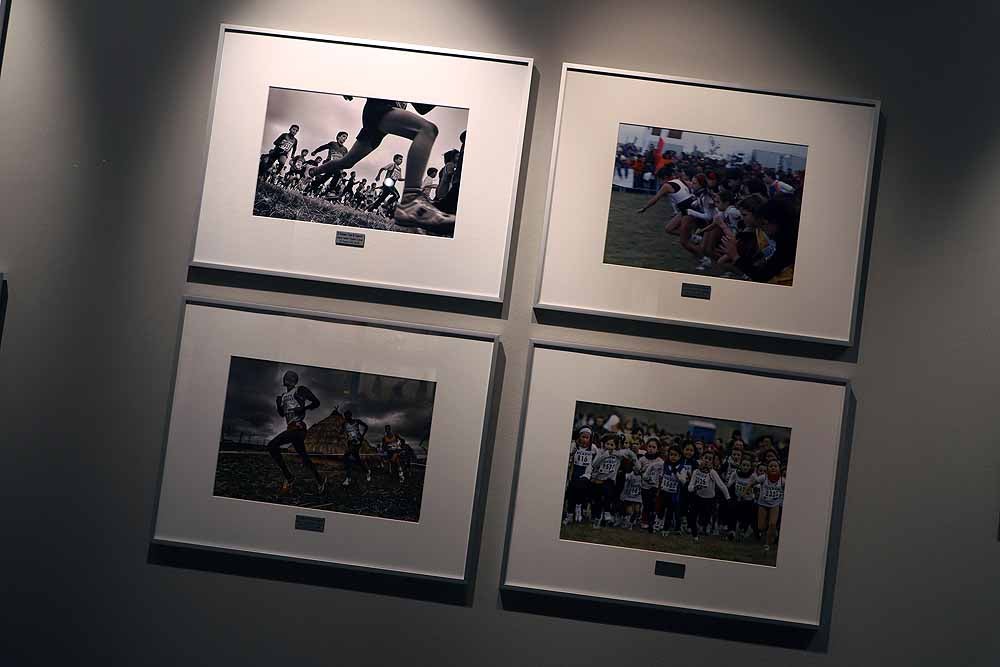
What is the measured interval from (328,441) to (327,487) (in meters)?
0.13

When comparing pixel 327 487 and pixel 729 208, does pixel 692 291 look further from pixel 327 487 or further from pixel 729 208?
pixel 327 487

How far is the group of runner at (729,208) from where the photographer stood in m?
2.23

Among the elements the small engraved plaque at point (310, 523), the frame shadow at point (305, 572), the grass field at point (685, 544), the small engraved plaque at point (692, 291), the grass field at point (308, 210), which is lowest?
the frame shadow at point (305, 572)

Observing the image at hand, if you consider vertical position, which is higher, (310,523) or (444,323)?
(444,323)

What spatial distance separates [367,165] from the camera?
225 centimetres

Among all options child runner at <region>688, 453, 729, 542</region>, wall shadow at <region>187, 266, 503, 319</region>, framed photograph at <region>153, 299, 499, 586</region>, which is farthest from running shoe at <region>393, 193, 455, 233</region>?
child runner at <region>688, 453, 729, 542</region>

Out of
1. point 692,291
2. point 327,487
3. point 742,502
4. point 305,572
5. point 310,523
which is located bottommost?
point 305,572

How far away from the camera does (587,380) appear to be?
2.23 metres

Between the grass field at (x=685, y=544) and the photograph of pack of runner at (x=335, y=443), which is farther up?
the photograph of pack of runner at (x=335, y=443)

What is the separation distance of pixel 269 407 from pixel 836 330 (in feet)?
5.31

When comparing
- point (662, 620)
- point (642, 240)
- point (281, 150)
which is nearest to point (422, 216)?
point (281, 150)

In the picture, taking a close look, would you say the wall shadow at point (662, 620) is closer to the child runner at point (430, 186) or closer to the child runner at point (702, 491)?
the child runner at point (702, 491)

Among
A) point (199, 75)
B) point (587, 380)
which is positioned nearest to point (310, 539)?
point (587, 380)

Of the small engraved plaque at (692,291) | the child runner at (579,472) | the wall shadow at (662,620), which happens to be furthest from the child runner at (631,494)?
the small engraved plaque at (692,291)
